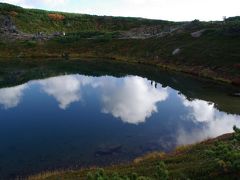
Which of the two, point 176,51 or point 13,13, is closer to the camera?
point 176,51

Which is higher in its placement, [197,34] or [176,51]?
[197,34]

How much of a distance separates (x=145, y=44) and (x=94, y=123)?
8172cm

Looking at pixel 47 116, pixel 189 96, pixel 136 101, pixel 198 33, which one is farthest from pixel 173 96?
pixel 198 33

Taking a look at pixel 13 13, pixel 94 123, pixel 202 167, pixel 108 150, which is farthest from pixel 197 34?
pixel 13 13

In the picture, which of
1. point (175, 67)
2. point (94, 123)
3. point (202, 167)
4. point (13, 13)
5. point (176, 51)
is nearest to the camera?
point (202, 167)

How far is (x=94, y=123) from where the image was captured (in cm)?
5350

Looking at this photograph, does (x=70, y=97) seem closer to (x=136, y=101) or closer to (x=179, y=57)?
(x=136, y=101)

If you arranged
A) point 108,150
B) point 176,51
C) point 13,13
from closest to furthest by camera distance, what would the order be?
point 108,150
point 176,51
point 13,13

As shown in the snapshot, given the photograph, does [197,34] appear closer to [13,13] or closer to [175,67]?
[175,67]

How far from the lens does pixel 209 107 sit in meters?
63.1

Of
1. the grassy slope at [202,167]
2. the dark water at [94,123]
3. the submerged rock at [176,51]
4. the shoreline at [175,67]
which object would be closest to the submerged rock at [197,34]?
the submerged rock at [176,51]

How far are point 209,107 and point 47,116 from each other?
26899 millimetres

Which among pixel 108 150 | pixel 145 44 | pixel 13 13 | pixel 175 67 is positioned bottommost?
pixel 108 150

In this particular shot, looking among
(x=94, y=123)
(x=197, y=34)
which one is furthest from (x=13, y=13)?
(x=94, y=123)
